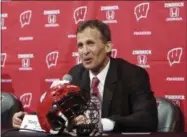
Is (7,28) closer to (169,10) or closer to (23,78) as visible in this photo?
(23,78)

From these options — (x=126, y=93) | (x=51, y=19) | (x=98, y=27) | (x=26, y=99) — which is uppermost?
(x=51, y=19)

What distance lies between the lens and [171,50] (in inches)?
127

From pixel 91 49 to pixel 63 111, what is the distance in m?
0.78

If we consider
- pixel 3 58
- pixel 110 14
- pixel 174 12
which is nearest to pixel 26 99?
pixel 3 58

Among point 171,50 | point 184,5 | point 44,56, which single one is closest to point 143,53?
point 171,50

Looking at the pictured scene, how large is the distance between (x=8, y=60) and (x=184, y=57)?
153 centimetres

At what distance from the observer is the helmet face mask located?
4.90ft

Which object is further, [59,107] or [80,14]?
[80,14]

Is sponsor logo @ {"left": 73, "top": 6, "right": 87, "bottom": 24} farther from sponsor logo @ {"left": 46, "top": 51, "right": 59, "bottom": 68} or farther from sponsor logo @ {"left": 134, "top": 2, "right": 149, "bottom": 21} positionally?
sponsor logo @ {"left": 134, "top": 2, "right": 149, "bottom": 21}

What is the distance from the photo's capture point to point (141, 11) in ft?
11.0

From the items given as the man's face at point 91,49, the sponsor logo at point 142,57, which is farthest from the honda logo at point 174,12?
the man's face at point 91,49

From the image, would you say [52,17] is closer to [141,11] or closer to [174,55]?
[141,11]

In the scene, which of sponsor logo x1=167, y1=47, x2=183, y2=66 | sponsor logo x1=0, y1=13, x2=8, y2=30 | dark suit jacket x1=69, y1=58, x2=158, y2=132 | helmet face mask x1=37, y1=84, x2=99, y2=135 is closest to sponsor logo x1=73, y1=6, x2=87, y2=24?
sponsor logo x1=0, y1=13, x2=8, y2=30

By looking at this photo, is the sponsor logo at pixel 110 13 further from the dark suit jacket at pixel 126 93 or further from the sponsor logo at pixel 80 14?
the dark suit jacket at pixel 126 93
